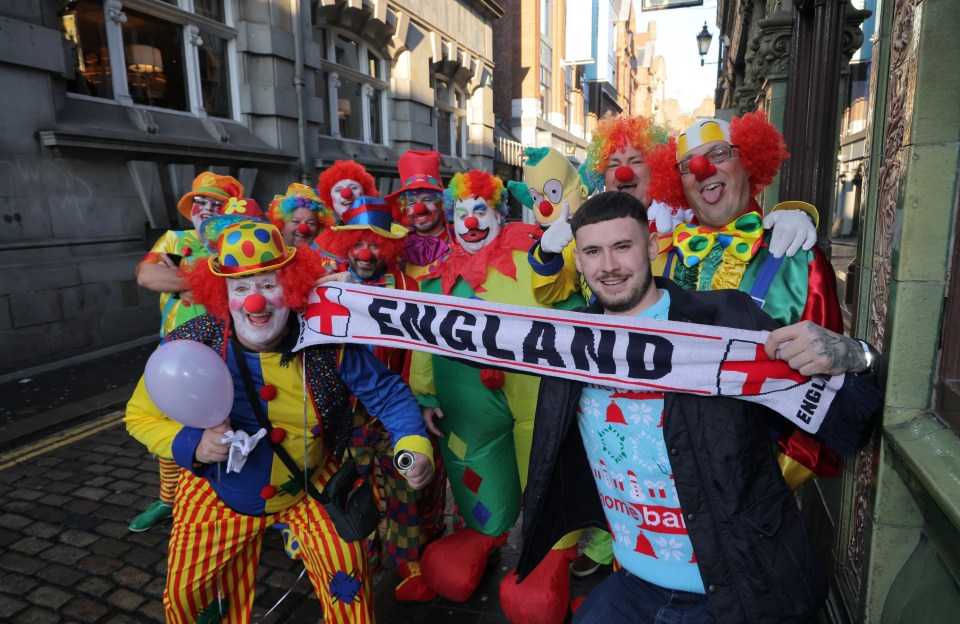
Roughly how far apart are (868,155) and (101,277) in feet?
26.6

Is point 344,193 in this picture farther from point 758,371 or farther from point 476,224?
point 758,371

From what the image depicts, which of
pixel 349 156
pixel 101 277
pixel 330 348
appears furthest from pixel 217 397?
pixel 349 156

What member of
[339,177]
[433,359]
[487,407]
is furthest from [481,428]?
[339,177]

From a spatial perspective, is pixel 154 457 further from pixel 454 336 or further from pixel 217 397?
pixel 454 336

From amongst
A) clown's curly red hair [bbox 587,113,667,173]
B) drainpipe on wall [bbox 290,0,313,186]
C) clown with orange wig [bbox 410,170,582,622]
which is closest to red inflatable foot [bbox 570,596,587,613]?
clown with orange wig [bbox 410,170,582,622]

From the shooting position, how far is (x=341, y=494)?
7.80ft

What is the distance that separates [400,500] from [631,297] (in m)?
1.93

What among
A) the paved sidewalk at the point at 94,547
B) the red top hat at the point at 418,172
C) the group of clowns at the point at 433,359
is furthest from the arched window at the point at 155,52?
the red top hat at the point at 418,172

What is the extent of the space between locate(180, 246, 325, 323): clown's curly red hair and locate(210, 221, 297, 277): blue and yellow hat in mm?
64

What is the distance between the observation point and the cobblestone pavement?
3.02m

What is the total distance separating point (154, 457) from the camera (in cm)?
468

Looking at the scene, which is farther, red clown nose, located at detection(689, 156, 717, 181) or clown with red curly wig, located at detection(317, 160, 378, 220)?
clown with red curly wig, located at detection(317, 160, 378, 220)

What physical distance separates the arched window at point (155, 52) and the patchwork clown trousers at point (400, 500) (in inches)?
272

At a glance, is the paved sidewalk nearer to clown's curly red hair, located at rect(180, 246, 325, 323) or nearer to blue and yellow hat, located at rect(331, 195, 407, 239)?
clown's curly red hair, located at rect(180, 246, 325, 323)
